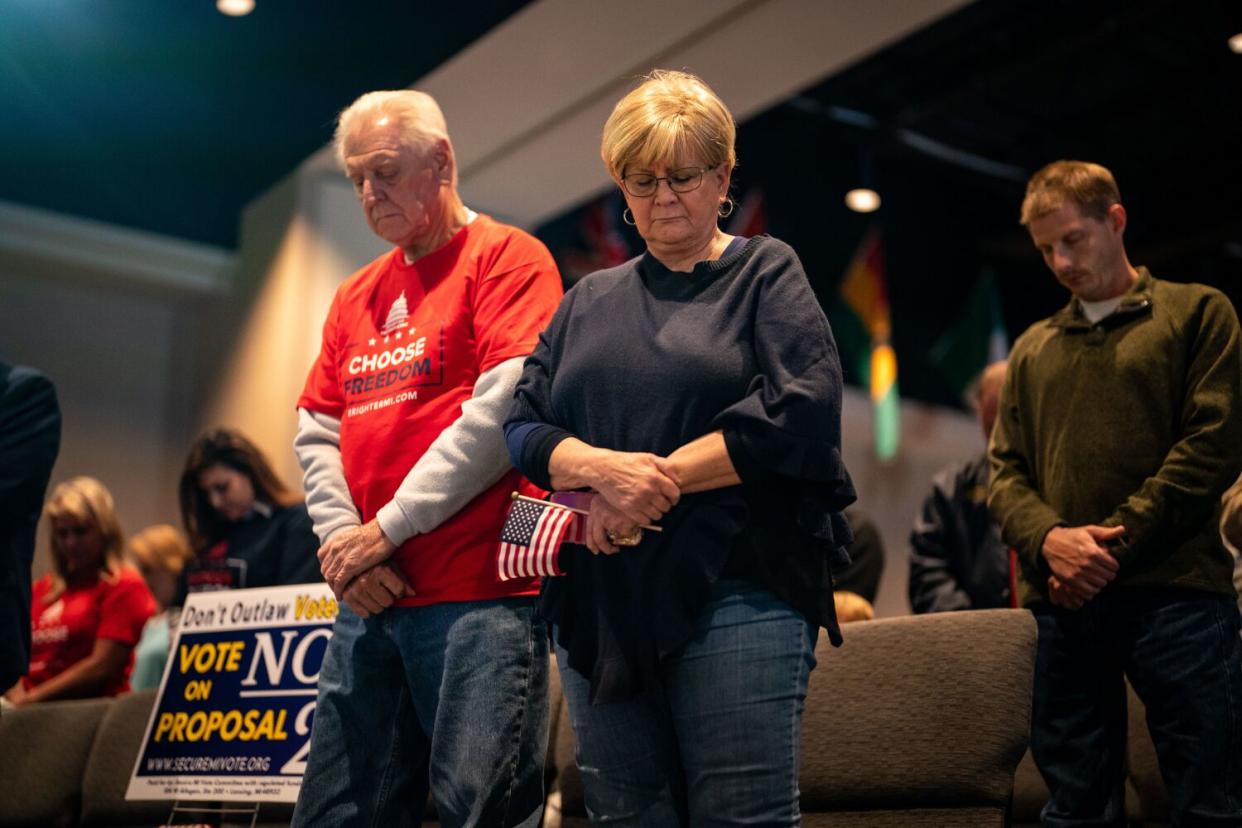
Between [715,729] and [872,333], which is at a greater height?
[872,333]

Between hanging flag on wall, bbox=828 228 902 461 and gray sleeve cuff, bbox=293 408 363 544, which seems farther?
hanging flag on wall, bbox=828 228 902 461

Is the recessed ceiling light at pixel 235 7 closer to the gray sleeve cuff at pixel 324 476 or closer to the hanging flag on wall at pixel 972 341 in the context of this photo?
the gray sleeve cuff at pixel 324 476

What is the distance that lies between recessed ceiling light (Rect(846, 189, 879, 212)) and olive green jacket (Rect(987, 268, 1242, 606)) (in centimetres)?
593

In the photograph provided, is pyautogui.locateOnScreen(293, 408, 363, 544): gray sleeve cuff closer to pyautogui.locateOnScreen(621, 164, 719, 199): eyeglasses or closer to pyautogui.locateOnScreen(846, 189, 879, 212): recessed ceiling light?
pyautogui.locateOnScreen(621, 164, 719, 199): eyeglasses

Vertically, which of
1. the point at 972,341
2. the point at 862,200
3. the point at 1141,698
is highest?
the point at 862,200

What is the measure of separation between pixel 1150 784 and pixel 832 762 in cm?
71

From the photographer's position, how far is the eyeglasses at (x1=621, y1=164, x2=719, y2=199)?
1719mm

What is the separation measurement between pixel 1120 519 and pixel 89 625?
134 inches

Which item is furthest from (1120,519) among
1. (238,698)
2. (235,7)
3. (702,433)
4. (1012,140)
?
(1012,140)

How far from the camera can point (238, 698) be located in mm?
2951

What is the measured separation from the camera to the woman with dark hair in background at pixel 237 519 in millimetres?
4039

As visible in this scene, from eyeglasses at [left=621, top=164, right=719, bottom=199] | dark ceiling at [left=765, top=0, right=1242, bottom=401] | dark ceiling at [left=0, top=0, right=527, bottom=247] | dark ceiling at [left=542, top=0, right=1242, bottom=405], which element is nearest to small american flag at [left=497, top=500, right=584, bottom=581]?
eyeglasses at [left=621, top=164, right=719, bottom=199]

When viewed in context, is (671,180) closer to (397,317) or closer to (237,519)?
(397,317)

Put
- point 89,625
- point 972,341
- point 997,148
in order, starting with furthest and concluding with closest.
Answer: point 972,341 < point 997,148 < point 89,625
